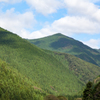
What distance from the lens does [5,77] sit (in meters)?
167

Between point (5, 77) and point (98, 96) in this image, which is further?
point (5, 77)

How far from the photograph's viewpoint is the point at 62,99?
10631 cm

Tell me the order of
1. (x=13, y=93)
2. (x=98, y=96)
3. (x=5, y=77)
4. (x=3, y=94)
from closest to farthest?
1. (x=98, y=96)
2. (x=3, y=94)
3. (x=13, y=93)
4. (x=5, y=77)

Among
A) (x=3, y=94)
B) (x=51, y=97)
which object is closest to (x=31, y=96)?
(x=3, y=94)

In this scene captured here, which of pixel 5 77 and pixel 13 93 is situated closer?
pixel 13 93

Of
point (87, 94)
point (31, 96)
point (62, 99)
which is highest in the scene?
point (87, 94)

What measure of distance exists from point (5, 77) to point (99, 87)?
122899 mm

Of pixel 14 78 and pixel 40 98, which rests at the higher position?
pixel 14 78

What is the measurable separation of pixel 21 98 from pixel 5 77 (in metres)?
36.2

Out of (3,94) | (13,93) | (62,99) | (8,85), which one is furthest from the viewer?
(8,85)

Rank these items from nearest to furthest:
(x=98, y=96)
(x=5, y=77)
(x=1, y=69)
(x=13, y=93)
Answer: (x=98, y=96)
(x=13, y=93)
(x=5, y=77)
(x=1, y=69)

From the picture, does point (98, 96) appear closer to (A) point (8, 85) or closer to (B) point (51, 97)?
(B) point (51, 97)

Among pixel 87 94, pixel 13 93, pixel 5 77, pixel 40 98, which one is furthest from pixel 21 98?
pixel 87 94

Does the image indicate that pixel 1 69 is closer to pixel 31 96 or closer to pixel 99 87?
pixel 31 96
